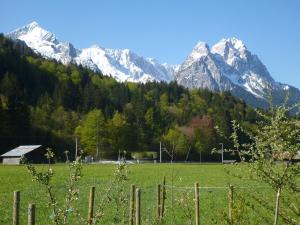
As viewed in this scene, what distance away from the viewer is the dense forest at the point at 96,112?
121 meters

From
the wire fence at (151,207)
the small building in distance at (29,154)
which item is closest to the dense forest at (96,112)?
the small building in distance at (29,154)

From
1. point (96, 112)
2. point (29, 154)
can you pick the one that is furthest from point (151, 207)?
point (96, 112)

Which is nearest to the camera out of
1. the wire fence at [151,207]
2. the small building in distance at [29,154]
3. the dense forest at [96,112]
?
the wire fence at [151,207]

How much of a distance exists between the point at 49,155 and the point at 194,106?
179631 mm

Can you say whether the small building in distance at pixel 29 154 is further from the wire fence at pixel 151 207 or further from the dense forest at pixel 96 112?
the wire fence at pixel 151 207

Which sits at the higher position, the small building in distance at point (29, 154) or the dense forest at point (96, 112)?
the dense forest at point (96, 112)

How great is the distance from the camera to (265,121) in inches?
293

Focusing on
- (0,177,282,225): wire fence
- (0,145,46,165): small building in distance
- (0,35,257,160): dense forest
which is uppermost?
(0,35,257,160): dense forest

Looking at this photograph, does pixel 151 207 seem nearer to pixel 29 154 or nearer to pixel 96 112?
pixel 29 154

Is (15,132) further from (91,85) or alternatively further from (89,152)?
(91,85)

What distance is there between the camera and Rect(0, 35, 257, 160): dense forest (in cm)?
12125

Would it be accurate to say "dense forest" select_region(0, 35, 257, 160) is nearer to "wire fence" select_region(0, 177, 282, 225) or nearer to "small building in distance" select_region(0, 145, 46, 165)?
"small building in distance" select_region(0, 145, 46, 165)

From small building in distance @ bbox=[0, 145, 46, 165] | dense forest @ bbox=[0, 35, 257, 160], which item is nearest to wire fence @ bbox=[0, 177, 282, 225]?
small building in distance @ bbox=[0, 145, 46, 165]

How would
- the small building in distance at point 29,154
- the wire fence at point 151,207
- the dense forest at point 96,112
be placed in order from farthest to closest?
the dense forest at point 96,112 < the small building in distance at point 29,154 < the wire fence at point 151,207
